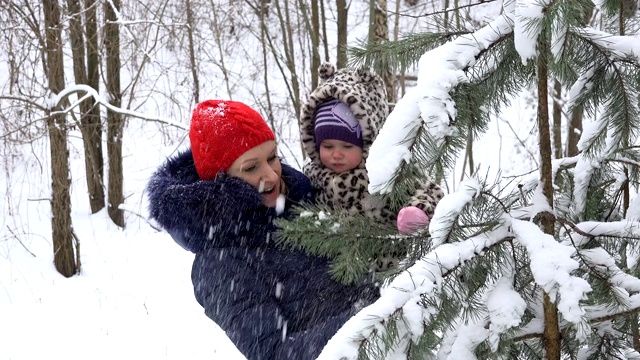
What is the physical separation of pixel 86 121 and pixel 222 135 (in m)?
6.53

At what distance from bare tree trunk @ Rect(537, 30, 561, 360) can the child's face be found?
111 cm

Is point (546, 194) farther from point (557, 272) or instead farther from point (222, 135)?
point (222, 135)

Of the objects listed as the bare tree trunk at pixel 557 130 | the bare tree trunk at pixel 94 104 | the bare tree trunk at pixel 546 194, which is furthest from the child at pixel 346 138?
the bare tree trunk at pixel 94 104

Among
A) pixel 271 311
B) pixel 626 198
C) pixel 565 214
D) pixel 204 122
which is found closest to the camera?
pixel 565 214

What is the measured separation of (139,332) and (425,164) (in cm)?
496

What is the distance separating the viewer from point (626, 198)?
1.97 meters

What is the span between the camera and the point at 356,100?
2.51 m

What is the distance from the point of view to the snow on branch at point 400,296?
3.86 feet

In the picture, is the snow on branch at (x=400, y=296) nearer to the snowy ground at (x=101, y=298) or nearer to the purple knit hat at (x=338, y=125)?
the purple knit hat at (x=338, y=125)

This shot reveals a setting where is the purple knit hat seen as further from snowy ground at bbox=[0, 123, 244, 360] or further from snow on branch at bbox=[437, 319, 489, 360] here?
snowy ground at bbox=[0, 123, 244, 360]

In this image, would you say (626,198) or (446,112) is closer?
(446,112)

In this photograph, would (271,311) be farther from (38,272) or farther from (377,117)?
(38,272)

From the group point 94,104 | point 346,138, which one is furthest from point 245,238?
point 94,104

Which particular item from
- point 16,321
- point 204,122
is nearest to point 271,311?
point 204,122
